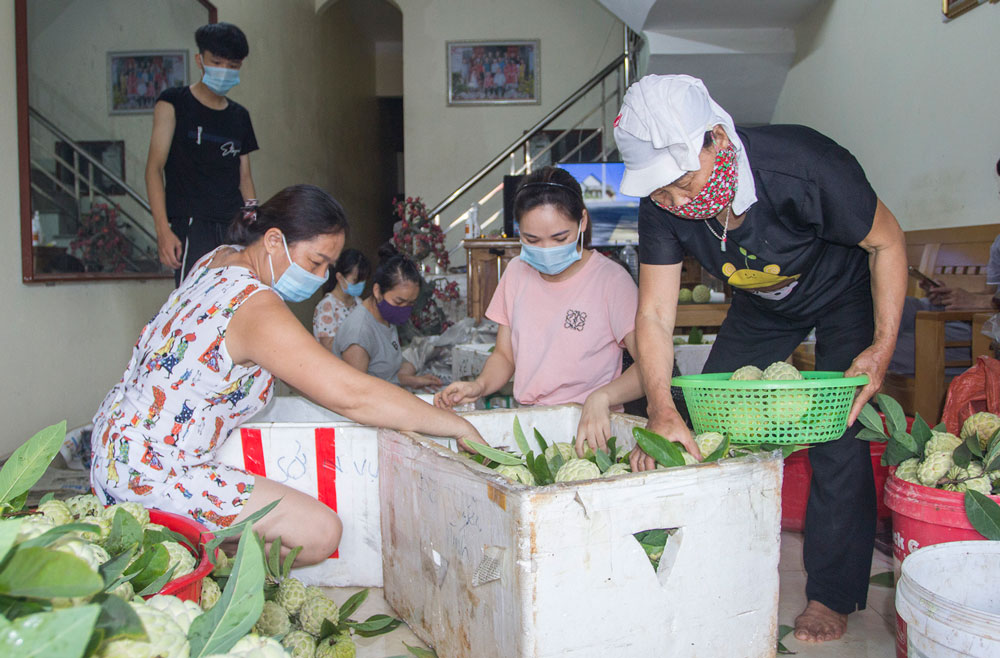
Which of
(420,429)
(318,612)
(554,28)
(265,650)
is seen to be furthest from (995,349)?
(554,28)

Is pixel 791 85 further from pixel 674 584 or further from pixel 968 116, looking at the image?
pixel 674 584

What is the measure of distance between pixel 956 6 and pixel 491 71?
5.63m

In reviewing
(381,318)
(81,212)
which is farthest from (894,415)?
(81,212)

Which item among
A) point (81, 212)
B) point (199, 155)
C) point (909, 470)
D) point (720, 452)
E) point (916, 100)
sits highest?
point (916, 100)

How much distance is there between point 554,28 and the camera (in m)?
8.73

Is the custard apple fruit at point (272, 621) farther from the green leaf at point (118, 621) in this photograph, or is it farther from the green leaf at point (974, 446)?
the green leaf at point (974, 446)

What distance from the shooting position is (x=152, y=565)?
102 centimetres

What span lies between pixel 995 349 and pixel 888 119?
220 centimetres

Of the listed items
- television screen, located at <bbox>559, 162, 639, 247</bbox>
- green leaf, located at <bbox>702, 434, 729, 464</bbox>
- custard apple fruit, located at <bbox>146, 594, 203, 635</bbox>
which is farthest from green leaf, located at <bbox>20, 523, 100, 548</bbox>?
television screen, located at <bbox>559, 162, 639, 247</bbox>

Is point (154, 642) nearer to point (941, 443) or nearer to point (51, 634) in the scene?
point (51, 634)

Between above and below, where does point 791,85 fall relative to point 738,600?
above

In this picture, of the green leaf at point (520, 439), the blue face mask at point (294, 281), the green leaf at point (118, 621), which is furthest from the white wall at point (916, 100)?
the green leaf at point (118, 621)

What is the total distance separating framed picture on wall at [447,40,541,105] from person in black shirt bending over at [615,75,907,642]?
728 centimetres

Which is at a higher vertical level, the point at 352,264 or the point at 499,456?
the point at 352,264
